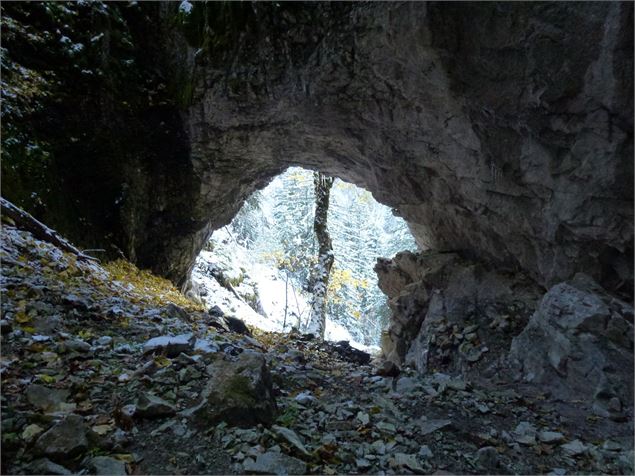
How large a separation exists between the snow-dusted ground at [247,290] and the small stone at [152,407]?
39.5 ft

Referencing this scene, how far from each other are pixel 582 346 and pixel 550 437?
155cm

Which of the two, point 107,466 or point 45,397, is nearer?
point 107,466

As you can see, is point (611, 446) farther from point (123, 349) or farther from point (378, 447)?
point (123, 349)

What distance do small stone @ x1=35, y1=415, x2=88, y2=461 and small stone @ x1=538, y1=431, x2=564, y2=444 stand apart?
150 inches

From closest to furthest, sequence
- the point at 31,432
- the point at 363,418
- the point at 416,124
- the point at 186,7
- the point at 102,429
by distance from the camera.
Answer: the point at 31,432 → the point at 102,429 → the point at 363,418 → the point at 416,124 → the point at 186,7

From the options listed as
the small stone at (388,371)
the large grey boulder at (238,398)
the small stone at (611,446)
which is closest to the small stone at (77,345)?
the large grey boulder at (238,398)

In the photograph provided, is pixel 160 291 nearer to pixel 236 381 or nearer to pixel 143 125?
pixel 143 125

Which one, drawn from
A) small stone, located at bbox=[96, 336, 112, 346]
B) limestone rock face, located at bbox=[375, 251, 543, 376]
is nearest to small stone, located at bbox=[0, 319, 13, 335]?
small stone, located at bbox=[96, 336, 112, 346]

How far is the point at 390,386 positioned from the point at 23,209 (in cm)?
649

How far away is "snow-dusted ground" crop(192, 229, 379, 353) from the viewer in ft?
62.3

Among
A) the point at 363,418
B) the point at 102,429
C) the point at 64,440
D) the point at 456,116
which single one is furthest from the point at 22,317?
the point at 456,116

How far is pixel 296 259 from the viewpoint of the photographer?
2105cm

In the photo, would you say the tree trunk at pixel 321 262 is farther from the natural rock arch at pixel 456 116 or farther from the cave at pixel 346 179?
the natural rock arch at pixel 456 116

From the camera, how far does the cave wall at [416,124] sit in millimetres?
4906
